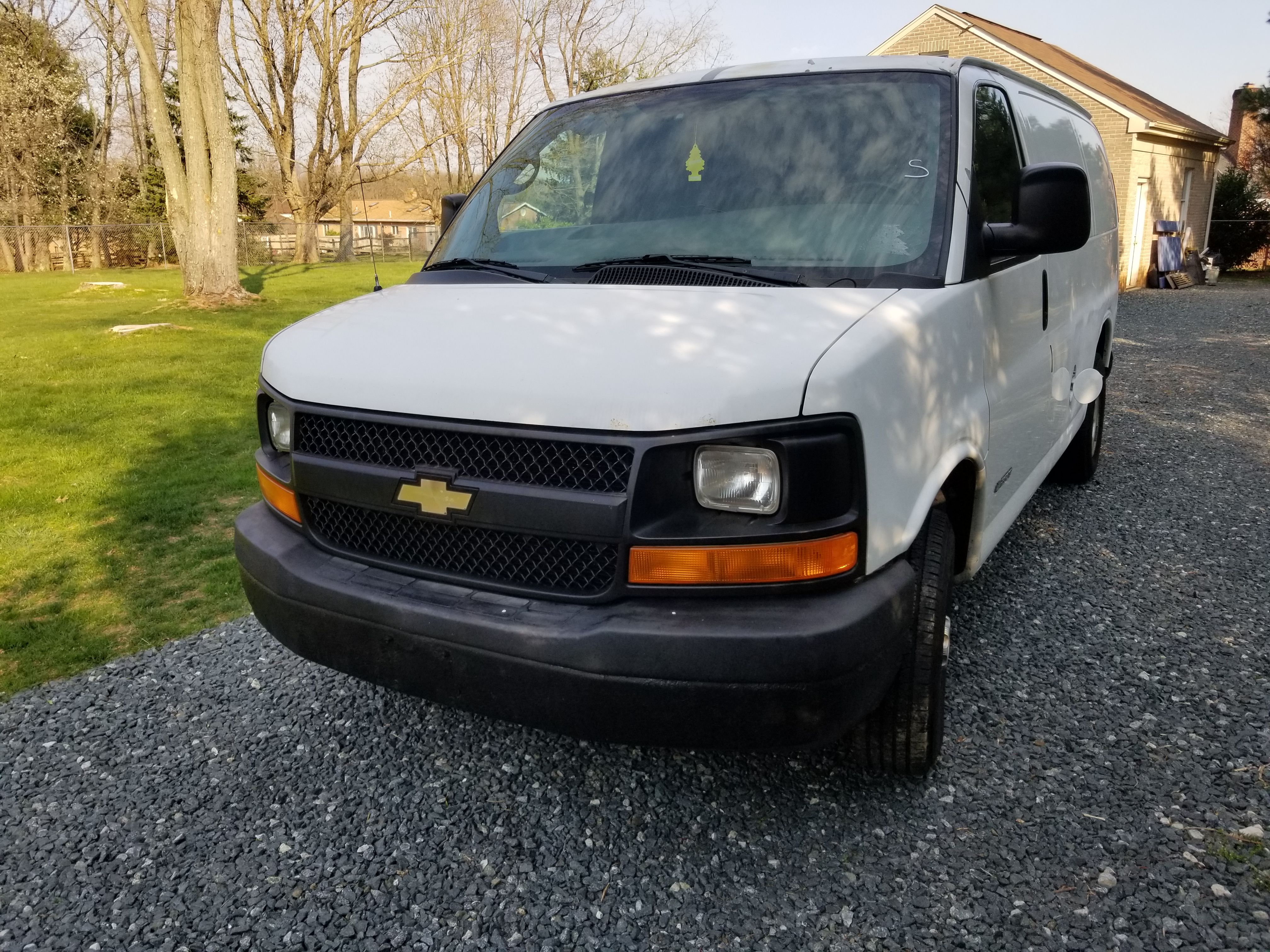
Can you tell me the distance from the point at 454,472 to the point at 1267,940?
2.24m

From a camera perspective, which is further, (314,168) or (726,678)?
(314,168)

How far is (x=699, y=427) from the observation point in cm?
211

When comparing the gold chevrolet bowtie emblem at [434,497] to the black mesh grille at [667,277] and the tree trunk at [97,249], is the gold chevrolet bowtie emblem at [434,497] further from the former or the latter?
the tree trunk at [97,249]

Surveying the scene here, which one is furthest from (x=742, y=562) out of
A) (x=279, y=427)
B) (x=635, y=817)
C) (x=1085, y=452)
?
(x=1085, y=452)

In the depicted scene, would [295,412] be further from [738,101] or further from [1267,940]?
[1267,940]

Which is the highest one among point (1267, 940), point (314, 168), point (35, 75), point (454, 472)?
point (35, 75)

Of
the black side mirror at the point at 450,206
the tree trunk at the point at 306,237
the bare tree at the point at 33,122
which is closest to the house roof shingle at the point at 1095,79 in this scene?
the black side mirror at the point at 450,206

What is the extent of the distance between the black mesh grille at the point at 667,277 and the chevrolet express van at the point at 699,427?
0.01 m

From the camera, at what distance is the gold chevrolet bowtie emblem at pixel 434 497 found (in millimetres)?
2350

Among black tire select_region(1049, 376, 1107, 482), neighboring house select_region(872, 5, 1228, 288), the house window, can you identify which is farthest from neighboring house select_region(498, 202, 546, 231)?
the house window

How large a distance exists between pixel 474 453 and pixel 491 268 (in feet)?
4.00

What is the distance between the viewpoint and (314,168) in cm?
4047

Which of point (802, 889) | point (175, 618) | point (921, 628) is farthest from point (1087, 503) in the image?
point (175, 618)

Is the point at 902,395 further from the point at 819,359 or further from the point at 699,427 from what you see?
the point at 699,427
